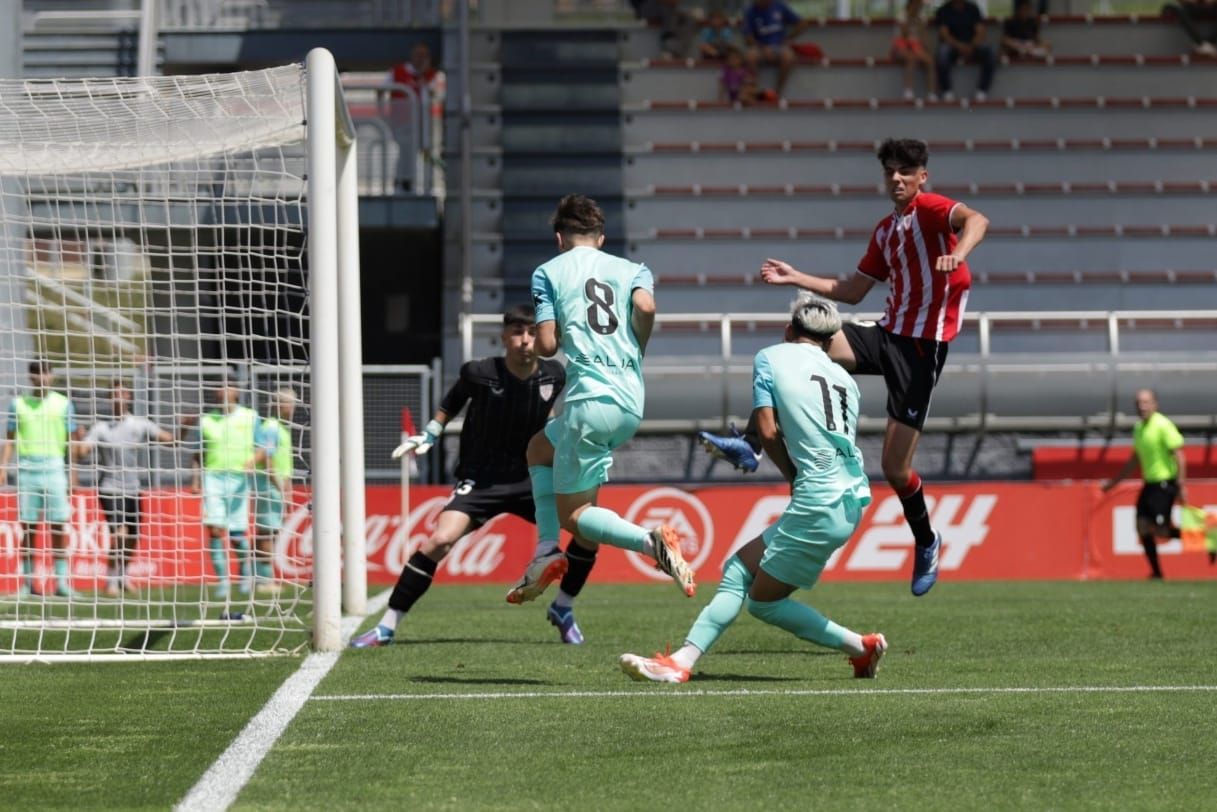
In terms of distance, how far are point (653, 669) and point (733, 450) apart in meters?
0.97

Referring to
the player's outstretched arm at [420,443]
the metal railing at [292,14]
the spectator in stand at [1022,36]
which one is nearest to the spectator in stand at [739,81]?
the spectator in stand at [1022,36]

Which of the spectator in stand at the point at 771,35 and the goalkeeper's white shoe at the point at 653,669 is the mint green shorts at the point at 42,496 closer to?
the goalkeeper's white shoe at the point at 653,669

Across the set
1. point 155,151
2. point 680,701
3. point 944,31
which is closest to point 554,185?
point 944,31

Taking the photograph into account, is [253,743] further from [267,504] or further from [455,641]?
[267,504]

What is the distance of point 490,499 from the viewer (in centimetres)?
964

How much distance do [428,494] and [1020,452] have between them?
7.39 m

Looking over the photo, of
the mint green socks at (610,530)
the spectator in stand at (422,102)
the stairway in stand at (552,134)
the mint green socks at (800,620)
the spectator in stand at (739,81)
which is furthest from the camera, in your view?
the spectator in stand at (739,81)

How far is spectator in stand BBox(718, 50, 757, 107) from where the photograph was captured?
81.0 feet

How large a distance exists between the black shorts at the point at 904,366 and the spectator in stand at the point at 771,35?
53.8 ft

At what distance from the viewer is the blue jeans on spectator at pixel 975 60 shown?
24.8 m

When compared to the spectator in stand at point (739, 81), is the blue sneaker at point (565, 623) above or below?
below

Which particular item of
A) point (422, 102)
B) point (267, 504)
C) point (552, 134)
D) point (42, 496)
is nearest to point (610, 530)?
point (42, 496)

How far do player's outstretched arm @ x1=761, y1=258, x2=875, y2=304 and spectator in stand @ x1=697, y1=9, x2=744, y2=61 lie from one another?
657 inches

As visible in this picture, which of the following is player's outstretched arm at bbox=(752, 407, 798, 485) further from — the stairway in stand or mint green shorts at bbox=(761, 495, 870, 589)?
the stairway in stand
